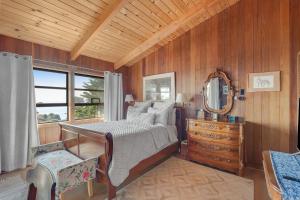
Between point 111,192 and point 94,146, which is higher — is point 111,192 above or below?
below

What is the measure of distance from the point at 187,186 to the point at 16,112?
3.07 metres

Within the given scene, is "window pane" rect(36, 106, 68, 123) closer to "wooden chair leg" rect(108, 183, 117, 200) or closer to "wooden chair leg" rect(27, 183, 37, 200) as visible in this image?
"wooden chair leg" rect(108, 183, 117, 200)

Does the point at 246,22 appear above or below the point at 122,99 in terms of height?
above

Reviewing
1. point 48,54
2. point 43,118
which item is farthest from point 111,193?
point 48,54

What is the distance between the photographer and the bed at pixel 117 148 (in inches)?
78.3

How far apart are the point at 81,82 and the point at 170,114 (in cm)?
239

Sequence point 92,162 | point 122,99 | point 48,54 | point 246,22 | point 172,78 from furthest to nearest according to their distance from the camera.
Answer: point 122,99 → point 172,78 → point 48,54 → point 246,22 → point 92,162

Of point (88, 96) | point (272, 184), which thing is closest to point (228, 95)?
point (272, 184)

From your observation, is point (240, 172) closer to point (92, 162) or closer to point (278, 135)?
point (278, 135)

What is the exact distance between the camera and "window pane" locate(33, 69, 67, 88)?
3.18m

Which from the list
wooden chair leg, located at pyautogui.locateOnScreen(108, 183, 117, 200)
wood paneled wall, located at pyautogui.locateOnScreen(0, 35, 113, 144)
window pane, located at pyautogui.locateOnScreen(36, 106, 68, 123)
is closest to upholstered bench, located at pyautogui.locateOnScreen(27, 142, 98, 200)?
wooden chair leg, located at pyautogui.locateOnScreen(108, 183, 117, 200)

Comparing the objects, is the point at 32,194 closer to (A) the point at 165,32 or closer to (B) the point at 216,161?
(B) the point at 216,161

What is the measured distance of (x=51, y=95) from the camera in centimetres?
341

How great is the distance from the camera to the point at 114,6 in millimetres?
2504
